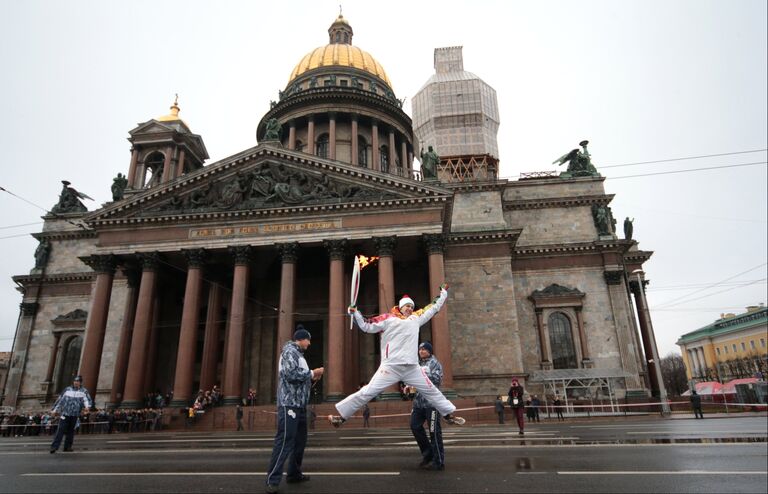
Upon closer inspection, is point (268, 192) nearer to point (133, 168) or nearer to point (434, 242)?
point (434, 242)

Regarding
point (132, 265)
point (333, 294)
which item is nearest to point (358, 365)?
point (333, 294)

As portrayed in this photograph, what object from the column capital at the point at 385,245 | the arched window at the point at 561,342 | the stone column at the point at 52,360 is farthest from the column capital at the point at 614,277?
the stone column at the point at 52,360

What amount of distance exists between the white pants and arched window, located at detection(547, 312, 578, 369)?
92.9 feet

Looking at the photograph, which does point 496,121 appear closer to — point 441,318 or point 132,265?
point 441,318

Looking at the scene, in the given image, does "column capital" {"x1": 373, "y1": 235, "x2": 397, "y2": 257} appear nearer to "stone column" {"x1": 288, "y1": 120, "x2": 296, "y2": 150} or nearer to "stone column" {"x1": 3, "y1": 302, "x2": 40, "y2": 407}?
"stone column" {"x1": 288, "y1": 120, "x2": 296, "y2": 150}

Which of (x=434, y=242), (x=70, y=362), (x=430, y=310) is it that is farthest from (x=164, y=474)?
(x=70, y=362)

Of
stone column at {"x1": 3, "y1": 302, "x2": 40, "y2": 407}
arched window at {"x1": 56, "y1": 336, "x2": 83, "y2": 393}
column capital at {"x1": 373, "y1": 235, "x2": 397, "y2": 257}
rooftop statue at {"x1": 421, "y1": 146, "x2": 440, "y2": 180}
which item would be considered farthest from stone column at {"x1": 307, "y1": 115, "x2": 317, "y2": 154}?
stone column at {"x1": 3, "y1": 302, "x2": 40, "y2": 407}

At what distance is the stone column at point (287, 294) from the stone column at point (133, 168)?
54.2ft

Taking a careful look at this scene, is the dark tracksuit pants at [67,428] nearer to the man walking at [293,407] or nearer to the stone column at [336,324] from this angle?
the man walking at [293,407]

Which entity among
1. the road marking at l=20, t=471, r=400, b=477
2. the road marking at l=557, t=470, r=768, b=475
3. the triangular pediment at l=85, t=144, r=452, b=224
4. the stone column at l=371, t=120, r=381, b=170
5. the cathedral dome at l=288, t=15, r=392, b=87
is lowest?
the road marking at l=20, t=471, r=400, b=477

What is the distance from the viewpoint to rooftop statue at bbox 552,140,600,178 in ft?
123

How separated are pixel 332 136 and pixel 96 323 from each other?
24912mm

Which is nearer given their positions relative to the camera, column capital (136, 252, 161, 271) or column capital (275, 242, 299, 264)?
column capital (275, 242, 299, 264)

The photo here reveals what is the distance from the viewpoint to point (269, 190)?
2869 centimetres
